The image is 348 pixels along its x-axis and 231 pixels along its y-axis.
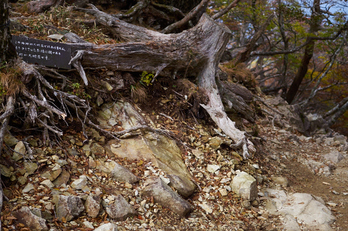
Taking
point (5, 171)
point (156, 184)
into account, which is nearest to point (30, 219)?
point (5, 171)

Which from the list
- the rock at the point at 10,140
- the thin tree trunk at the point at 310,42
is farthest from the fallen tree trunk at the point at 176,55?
the thin tree trunk at the point at 310,42

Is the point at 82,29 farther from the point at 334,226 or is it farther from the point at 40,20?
the point at 334,226

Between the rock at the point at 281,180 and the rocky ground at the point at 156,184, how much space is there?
2cm

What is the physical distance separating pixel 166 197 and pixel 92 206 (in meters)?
1.08

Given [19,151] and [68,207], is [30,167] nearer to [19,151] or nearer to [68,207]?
[19,151]

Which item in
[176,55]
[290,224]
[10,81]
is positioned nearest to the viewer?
[10,81]

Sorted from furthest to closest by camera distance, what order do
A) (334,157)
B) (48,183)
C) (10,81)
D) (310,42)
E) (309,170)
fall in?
(310,42) < (334,157) < (309,170) < (10,81) < (48,183)

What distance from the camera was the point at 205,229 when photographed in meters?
3.81

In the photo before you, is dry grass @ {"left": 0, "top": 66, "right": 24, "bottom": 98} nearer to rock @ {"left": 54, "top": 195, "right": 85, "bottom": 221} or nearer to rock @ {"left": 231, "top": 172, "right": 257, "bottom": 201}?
rock @ {"left": 54, "top": 195, "right": 85, "bottom": 221}

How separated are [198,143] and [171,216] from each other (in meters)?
1.89

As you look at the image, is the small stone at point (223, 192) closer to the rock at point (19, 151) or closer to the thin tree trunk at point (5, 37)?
the rock at point (19, 151)

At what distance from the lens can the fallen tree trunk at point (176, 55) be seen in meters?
5.16

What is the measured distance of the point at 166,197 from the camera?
3.88 m

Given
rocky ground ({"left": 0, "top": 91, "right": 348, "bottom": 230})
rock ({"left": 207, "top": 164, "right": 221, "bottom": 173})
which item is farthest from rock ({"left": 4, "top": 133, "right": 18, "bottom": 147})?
rock ({"left": 207, "top": 164, "right": 221, "bottom": 173})
